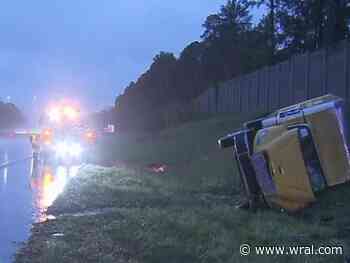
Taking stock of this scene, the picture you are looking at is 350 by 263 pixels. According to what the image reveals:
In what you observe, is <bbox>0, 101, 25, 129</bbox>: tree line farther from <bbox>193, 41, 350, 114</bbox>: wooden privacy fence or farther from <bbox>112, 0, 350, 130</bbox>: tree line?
<bbox>193, 41, 350, 114</bbox>: wooden privacy fence

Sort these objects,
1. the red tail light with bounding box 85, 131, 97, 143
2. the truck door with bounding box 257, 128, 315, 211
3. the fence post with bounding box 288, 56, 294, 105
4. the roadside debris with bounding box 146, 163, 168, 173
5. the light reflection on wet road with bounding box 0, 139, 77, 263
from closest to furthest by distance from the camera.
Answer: the light reflection on wet road with bounding box 0, 139, 77, 263
the truck door with bounding box 257, 128, 315, 211
the roadside debris with bounding box 146, 163, 168, 173
the fence post with bounding box 288, 56, 294, 105
the red tail light with bounding box 85, 131, 97, 143

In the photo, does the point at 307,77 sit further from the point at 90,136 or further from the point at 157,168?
the point at 90,136

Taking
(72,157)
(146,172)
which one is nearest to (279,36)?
(72,157)

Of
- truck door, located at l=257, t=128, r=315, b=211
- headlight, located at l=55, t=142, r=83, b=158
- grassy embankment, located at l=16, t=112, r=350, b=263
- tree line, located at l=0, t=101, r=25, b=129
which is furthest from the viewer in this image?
tree line, located at l=0, t=101, r=25, b=129

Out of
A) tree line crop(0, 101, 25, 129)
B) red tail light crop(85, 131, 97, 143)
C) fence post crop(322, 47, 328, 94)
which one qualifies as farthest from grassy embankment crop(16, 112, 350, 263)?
tree line crop(0, 101, 25, 129)

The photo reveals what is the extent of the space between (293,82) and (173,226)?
16.0m

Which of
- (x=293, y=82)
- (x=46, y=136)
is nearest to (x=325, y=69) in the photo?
(x=293, y=82)

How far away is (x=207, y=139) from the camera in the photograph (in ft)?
82.8

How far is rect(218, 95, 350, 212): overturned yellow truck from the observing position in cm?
949

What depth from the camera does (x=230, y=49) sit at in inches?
2249

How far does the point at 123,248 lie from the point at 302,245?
86.5 inches

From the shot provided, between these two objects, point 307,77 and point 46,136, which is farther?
point 46,136

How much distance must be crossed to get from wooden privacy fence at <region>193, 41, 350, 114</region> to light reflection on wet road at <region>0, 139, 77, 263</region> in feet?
28.3

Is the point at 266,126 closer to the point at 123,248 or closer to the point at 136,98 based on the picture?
the point at 123,248
